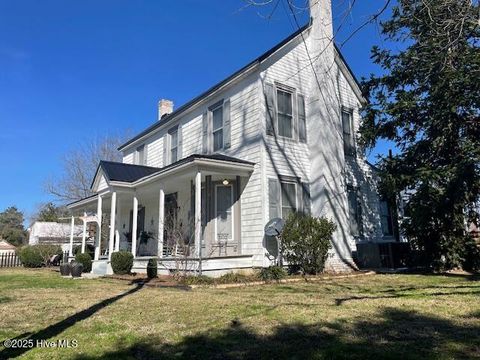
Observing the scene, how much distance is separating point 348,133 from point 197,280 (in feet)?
30.1

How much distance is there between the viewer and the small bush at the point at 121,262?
1405cm

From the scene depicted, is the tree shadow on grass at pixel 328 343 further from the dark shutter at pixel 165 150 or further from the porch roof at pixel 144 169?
the dark shutter at pixel 165 150

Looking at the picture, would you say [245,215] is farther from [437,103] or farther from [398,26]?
[398,26]

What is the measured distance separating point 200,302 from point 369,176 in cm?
1172

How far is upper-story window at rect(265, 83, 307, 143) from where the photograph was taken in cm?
1351

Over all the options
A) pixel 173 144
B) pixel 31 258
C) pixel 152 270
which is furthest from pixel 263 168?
pixel 31 258

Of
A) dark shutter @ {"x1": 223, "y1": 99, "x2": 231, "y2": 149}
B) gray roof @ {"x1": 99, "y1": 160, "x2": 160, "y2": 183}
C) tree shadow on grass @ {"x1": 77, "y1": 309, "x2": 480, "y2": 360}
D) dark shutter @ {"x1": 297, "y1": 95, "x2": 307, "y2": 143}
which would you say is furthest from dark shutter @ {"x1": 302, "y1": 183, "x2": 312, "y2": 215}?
tree shadow on grass @ {"x1": 77, "y1": 309, "x2": 480, "y2": 360}

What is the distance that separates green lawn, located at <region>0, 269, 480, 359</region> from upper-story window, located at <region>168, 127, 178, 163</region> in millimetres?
9872

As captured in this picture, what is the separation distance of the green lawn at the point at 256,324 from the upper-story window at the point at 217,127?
7630 millimetres

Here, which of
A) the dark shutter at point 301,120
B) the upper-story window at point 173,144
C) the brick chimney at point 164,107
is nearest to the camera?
the dark shutter at point 301,120

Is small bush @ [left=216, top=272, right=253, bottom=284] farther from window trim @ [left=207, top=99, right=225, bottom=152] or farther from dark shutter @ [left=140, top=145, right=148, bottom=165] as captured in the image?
dark shutter @ [left=140, top=145, right=148, bottom=165]

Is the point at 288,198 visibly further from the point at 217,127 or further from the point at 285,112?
the point at 217,127

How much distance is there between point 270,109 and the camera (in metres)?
13.5

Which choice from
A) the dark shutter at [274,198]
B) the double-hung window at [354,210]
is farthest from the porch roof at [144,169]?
the double-hung window at [354,210]
